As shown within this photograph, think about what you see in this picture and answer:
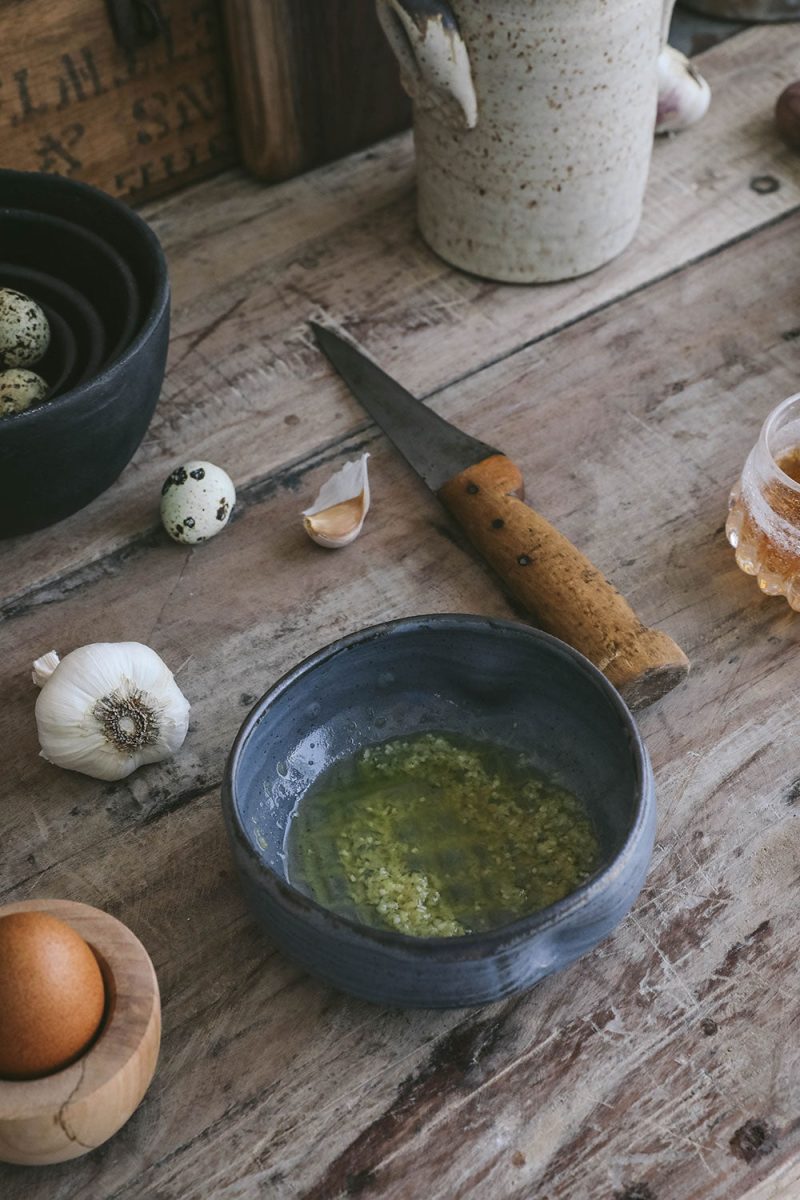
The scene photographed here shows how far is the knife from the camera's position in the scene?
80 cm

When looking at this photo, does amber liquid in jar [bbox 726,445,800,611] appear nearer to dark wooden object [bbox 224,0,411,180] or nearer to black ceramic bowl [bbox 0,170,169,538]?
black ceramic bowl [bbox 0,170,169,538]

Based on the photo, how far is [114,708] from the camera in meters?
0.77

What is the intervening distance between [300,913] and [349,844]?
4.5 inches

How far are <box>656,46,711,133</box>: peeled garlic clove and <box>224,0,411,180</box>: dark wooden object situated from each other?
24cm

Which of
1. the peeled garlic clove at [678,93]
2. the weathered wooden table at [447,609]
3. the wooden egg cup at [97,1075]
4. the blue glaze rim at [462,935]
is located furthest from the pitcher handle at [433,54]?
the wooden egg cup at [97,1075]

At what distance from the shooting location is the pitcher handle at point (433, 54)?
914mm

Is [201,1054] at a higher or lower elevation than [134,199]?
lower

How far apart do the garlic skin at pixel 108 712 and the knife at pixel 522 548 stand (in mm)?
236

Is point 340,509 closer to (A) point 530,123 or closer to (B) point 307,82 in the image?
(A) point 530,123

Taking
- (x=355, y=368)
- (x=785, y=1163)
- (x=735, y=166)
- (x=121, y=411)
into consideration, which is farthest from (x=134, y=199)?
(x=785, y=1163)

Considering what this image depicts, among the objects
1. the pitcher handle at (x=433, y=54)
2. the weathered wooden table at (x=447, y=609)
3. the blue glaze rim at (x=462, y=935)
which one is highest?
the pitcher handle at (x=433, y=54)

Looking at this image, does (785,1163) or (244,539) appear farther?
(244,539)

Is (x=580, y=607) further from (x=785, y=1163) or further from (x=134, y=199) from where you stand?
(x=134, y=199)

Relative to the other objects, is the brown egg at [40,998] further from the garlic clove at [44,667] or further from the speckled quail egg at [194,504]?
the speckled quail egg at [194,504]
